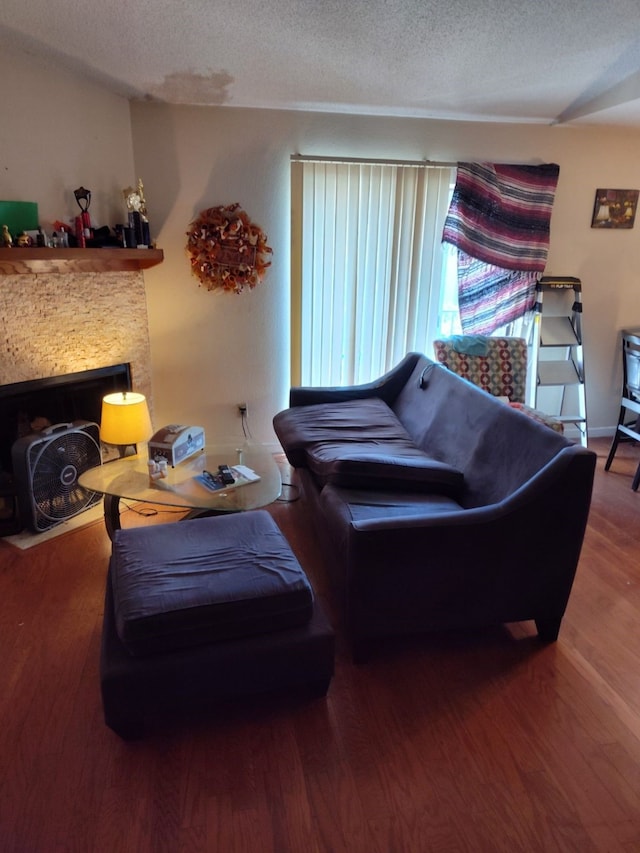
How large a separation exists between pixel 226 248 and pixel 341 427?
4.72ft

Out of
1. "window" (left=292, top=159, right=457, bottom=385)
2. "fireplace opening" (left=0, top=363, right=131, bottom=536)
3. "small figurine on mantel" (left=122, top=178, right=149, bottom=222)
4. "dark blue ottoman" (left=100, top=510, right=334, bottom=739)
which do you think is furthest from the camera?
"window" (left=292, top=159, right=457, bottom=385)

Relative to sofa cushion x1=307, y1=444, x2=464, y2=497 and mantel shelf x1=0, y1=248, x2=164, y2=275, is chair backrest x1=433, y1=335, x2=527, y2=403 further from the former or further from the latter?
mantel shelf x1=0, y1=248, x2=164, y2=275

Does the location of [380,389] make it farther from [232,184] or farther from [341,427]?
[232,184]

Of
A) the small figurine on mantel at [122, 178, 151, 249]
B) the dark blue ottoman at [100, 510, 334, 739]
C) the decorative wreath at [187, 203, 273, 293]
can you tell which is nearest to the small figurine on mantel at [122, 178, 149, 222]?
the small figurine on mantel at [122, 178, 151, 249]

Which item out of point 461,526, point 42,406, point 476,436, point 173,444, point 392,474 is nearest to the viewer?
point 461,526

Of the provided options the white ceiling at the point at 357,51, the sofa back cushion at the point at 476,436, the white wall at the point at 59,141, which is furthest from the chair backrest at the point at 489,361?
the white wall at the point at 59,141

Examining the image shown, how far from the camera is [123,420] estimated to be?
119 inches

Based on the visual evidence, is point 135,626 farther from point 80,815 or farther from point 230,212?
point 230,212

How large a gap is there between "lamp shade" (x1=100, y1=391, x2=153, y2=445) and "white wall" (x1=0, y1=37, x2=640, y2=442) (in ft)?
2.26

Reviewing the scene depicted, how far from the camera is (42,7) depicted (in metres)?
2.21

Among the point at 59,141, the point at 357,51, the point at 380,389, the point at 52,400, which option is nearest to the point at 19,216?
the point at 59,141

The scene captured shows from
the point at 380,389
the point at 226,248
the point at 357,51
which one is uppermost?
the point at 357,51

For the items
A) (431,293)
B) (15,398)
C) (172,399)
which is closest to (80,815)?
(15,398)

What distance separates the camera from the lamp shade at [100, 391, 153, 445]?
9.92ft
